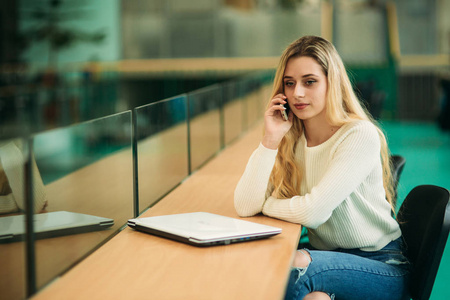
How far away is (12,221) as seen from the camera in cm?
155

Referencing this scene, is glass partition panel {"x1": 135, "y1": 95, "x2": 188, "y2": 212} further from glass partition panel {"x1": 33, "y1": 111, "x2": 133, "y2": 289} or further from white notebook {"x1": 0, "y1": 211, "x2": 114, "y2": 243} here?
white notebook {"x1": 0, "y1": 211, "x2": 114, "y2": 243}

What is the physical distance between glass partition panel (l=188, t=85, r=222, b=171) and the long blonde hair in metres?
1.21

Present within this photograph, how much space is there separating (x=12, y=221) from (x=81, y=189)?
437 millimetres

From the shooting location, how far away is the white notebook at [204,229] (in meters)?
1.80

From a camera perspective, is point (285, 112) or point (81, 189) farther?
point (285, 112)

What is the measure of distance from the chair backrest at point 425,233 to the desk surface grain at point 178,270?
17.0 inches

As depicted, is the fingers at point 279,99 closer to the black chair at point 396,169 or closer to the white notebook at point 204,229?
the white notebook at point 204,229

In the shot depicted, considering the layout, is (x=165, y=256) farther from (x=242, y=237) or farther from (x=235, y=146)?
(x=235, y=146)

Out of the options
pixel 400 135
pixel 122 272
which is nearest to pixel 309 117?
pixel 122 272

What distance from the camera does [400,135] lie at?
10.1m

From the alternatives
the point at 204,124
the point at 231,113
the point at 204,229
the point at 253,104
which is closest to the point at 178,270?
the point at 204,229

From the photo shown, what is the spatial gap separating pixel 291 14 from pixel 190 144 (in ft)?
32.2

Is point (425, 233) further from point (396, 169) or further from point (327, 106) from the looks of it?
point (396, 169)

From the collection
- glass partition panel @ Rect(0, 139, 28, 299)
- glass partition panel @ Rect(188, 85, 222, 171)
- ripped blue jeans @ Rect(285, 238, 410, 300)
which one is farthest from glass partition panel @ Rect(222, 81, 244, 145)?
glass partition panel @ Rect(0, 139, 28, 299)
